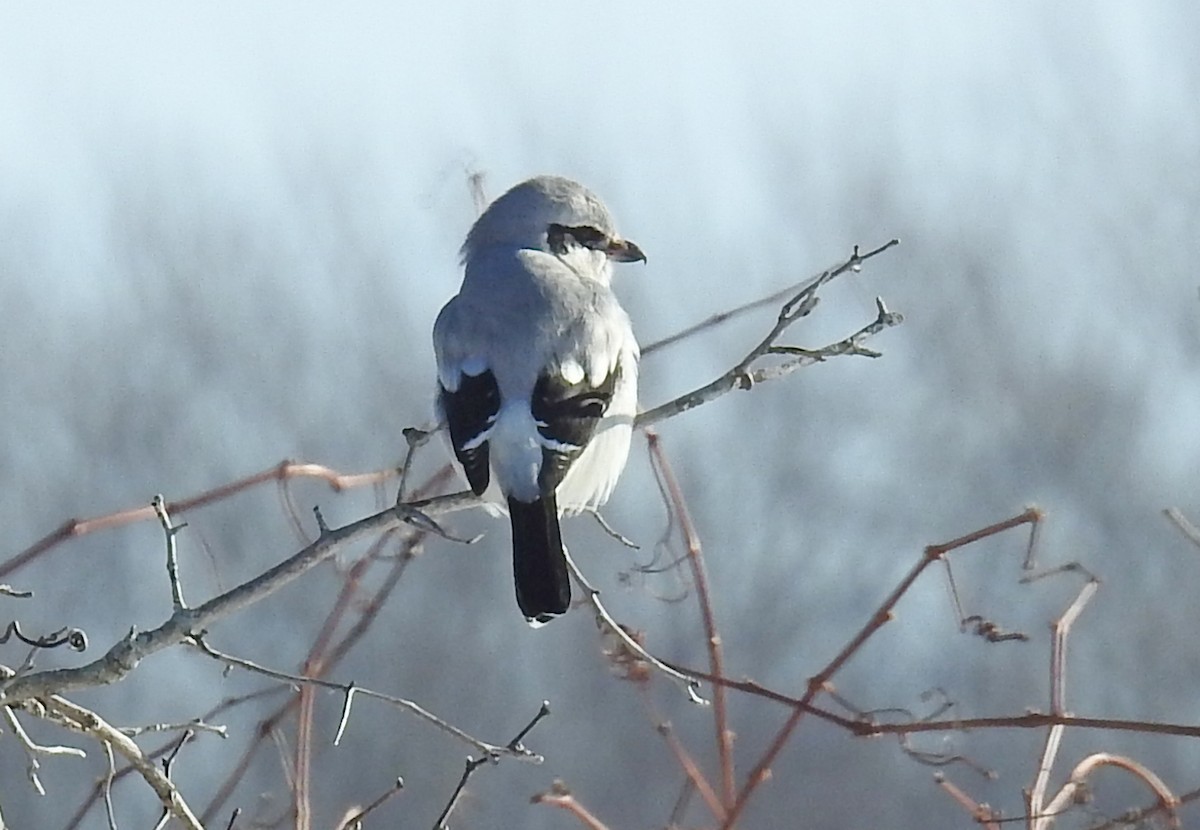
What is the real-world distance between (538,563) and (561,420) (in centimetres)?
19

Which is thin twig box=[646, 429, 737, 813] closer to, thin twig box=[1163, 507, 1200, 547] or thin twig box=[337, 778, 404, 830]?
thin twig box=[337, 778, 404, 830]

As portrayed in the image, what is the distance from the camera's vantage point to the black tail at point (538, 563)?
2.59 meters

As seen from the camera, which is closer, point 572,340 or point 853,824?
point 572,340

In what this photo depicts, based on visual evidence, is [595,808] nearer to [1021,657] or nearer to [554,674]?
[554,674]

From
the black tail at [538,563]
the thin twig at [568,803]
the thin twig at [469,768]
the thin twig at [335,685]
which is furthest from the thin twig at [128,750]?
the black tail at [538,563]

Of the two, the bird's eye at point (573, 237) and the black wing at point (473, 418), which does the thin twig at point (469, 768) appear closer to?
the black wing at point (473, 418)

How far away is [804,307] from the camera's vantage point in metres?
2.13

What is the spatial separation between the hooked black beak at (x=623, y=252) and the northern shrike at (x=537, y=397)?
0.69ft

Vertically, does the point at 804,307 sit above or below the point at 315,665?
above

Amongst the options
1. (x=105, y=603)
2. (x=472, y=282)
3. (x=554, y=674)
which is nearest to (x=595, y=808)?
(x=554, y=674)

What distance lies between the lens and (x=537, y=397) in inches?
105

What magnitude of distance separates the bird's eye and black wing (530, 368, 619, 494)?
427 millimetres

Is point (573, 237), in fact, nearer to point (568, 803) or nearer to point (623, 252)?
point (623, 252)

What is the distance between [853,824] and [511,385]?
41.1 ft
